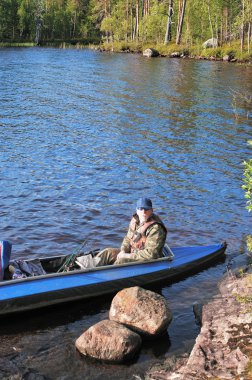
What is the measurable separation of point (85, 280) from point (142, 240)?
165 centimetres

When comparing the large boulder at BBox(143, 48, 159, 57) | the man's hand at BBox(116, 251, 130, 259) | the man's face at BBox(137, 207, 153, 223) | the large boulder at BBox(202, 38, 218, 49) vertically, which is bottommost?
the man's hand at BBox(116, 251, 130, 259)

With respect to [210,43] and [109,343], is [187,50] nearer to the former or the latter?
[210,43]

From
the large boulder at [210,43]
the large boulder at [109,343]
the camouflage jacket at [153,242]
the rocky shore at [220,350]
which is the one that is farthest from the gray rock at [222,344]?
the large boulder at [210,43]

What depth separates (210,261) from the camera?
11.8m

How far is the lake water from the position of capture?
28.6 feet

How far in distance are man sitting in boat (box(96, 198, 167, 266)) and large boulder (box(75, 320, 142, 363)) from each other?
2572mm

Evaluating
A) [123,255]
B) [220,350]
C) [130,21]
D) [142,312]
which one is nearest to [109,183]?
[123,255]

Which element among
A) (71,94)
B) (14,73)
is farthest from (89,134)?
(14,73)

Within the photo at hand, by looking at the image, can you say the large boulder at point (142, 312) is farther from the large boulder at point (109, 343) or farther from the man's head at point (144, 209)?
the man's head at point (144, 209)

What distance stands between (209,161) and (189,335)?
1215cm

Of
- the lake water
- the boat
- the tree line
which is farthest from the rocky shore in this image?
the tree line

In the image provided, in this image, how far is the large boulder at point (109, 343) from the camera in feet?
25.6

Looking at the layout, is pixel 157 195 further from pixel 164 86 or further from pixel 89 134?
pixel 164 86

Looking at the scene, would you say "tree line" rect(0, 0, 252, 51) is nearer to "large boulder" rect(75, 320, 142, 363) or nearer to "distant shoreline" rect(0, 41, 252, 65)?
"distant shoreline" rect(0, 41, 252, 65)
